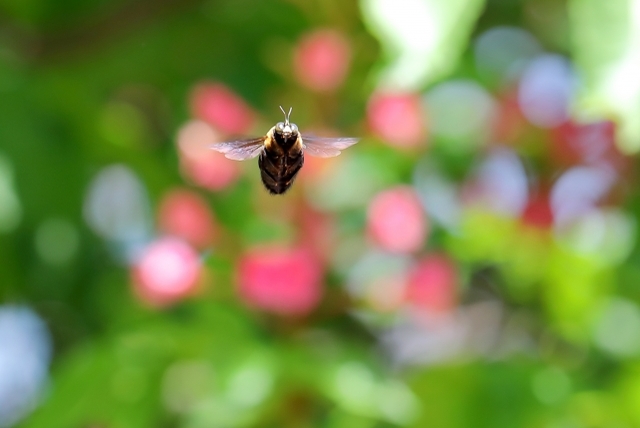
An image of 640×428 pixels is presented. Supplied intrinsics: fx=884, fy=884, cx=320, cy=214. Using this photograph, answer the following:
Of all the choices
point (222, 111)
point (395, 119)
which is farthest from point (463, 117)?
point (222, 111)

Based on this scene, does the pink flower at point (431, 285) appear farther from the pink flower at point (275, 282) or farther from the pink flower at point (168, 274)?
the pink flower at point (168, 274)

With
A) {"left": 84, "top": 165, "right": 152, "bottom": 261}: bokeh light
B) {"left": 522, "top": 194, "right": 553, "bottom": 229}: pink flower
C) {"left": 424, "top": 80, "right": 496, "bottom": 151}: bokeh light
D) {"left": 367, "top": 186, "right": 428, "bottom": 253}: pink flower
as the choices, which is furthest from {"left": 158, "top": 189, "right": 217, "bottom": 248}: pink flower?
{"left": 522, "top": 194, "right": 553, "bottom": 229}: pink flower

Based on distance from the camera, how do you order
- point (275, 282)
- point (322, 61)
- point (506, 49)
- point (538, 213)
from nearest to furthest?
point (275, 282), point (322, 61), point (538, 213), point (506, 49)

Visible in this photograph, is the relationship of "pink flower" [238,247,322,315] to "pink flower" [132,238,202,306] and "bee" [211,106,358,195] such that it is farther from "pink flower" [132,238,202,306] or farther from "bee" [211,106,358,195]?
"bee" [211,106,358,195]

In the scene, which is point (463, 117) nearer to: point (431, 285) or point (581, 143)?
point (581, 143)

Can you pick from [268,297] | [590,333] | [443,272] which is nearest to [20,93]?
[268,297]

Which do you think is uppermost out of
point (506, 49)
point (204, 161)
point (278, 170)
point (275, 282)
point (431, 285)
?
point (506, 49)
